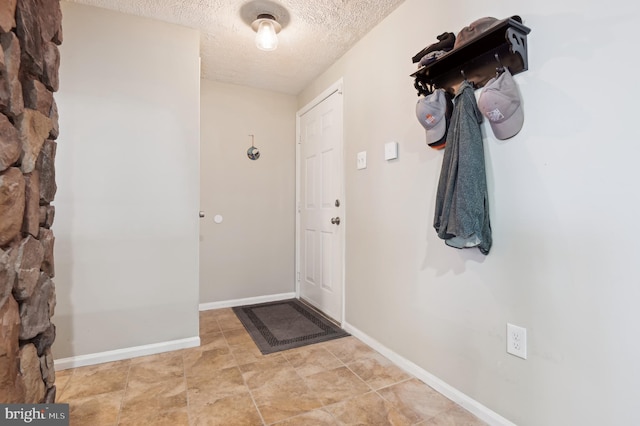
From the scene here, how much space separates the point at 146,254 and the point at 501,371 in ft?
6.95

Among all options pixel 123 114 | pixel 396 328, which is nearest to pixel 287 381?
pixel 396 328

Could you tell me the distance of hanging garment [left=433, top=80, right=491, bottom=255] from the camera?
134 centimetres

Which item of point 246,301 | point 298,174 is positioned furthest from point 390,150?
point 246,301

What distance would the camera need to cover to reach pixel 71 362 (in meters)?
1.90

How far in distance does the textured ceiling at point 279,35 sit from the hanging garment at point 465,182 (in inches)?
38.8

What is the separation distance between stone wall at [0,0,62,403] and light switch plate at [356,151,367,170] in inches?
68.3

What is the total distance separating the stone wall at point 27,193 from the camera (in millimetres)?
856

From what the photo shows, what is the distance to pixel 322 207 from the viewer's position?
9.64ft

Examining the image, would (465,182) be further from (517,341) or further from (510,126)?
(517,341)

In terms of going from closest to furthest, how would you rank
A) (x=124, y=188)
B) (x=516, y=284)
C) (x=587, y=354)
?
1. (x=587, y=354)
2. (x=516, y=284)
3. (x=124, y=188)

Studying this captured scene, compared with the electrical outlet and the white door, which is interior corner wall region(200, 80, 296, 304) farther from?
the electrical outlet

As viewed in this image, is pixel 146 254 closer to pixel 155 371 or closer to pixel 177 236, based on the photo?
pixel 177 236

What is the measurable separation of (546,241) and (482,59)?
2.78 feet

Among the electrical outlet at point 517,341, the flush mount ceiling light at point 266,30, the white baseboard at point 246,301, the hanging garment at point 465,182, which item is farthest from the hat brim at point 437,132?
the white baseboard at point 246,301
